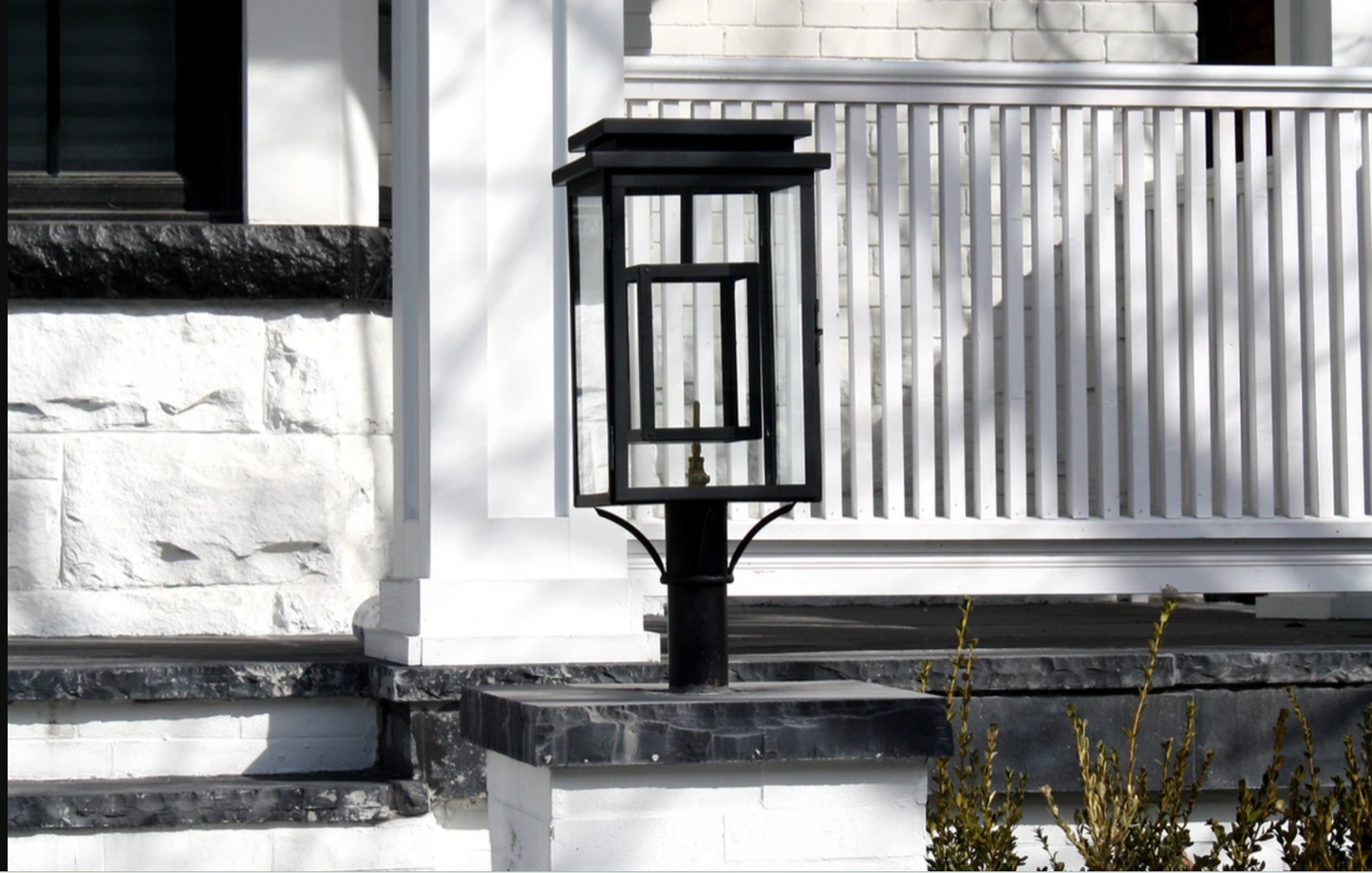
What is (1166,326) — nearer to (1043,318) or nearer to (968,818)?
(1043,318)

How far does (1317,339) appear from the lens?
3.90 m

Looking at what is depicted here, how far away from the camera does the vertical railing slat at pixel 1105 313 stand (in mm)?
3816

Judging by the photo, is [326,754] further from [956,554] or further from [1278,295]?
[1278,295]

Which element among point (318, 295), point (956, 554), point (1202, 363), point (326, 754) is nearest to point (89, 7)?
point (318, 295)

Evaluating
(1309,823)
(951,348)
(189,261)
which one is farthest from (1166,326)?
(189,261)

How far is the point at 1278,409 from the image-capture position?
3.94m

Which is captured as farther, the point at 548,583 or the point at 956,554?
the point at 956,554

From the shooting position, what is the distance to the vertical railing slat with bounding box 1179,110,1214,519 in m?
3.85

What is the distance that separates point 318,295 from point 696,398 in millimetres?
2199

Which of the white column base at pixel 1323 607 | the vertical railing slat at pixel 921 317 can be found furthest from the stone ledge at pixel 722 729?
the white column base at pixel 1323 607

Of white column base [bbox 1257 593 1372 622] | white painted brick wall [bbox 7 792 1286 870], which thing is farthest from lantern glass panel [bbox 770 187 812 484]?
white column base [bbox 1257 593 1372 622]

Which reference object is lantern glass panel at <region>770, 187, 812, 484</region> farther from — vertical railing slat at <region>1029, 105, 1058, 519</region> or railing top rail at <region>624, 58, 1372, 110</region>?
vertical railing slat at <region>1029, 105, 1058, 519</region>

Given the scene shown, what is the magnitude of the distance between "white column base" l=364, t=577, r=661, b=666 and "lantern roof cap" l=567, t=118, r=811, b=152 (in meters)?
1.08

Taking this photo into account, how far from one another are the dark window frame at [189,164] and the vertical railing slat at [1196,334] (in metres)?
2.28
